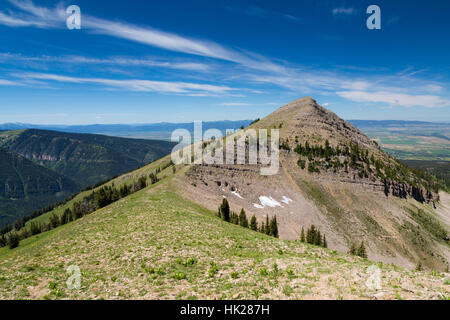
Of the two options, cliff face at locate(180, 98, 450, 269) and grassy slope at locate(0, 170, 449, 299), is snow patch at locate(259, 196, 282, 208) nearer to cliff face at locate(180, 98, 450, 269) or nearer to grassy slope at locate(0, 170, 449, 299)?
cliff face at locate(180, 98, 450, 269)

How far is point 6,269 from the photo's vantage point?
2223cm

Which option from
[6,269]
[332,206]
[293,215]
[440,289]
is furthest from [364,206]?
[6,269]

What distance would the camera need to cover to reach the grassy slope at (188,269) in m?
15.1

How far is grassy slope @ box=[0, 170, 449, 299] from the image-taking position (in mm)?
15125

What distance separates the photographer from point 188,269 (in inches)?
792
